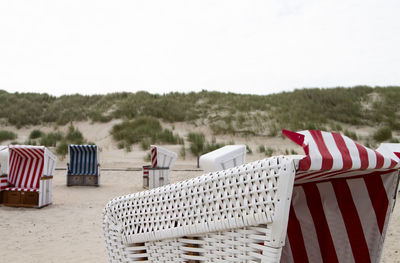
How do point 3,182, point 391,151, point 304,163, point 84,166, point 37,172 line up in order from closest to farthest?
1. point 304,163
2. point 391,151
3. point 3,182
4. point 37,172
5. point 84,166

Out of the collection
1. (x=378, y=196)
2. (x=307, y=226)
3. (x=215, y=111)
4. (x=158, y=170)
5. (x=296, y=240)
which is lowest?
(x=158, y=170)

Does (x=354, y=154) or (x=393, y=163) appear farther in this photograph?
(x=393, y=163)

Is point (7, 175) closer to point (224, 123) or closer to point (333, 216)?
point (333, 216)

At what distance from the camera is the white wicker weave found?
5.53 feet

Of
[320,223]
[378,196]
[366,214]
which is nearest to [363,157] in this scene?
[378,196]

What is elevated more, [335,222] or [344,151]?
[344,151]

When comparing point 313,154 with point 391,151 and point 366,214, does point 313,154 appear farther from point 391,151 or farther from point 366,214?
point 391,151

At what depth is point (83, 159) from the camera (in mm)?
13312

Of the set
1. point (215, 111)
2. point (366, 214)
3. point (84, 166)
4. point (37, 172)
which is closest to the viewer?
point (366, 214)

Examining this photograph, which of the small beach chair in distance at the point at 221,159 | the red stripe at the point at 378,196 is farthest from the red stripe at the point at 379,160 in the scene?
the small beach chair in distance at the point at 221,159

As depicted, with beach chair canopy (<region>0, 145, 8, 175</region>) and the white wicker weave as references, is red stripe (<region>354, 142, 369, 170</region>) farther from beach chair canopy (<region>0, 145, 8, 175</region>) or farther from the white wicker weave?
beach chair canopy (<region>0, 145, 8, 175</region>)

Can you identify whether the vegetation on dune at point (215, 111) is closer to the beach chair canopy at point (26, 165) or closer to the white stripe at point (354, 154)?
the beach chair canopy at point (26, 165)

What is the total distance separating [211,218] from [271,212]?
413 millimetres

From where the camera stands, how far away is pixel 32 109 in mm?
33000
